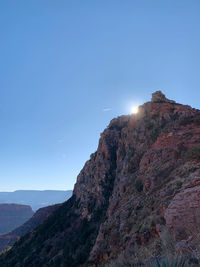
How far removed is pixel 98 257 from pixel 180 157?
945 centimetres

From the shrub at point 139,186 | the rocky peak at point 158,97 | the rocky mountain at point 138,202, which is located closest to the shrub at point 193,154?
the rocky mountain at point 138,202

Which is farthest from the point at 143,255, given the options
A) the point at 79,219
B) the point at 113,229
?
the point at 79,219

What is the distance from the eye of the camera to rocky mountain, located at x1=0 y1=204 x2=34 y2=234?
132 metres

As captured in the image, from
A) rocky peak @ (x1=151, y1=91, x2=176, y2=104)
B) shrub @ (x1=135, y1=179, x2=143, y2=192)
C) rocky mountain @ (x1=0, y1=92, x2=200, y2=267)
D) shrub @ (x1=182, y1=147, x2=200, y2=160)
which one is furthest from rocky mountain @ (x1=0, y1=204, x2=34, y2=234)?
shrub @ (x1=182, y1=147, x2=200, y2=160)

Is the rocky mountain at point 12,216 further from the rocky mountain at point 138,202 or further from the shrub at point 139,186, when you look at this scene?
the shrub at point 139,186

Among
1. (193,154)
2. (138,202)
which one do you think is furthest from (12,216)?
(193,154)

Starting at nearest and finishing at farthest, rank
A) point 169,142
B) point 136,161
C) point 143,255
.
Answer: point 143,255 < point 169,142 < point 136,161

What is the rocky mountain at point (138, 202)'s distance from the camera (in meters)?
6.79

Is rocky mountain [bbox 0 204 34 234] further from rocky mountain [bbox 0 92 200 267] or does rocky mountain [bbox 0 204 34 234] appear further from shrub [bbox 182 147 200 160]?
shrub [bbox 182 147 200 160]

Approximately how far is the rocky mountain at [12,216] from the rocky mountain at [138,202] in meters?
110

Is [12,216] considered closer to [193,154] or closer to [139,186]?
[139,186]

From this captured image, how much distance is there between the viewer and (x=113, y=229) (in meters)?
14.1

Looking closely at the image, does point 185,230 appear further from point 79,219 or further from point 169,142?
point 79,219

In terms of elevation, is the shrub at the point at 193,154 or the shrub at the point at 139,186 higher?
the shrub at the point at 193,154
